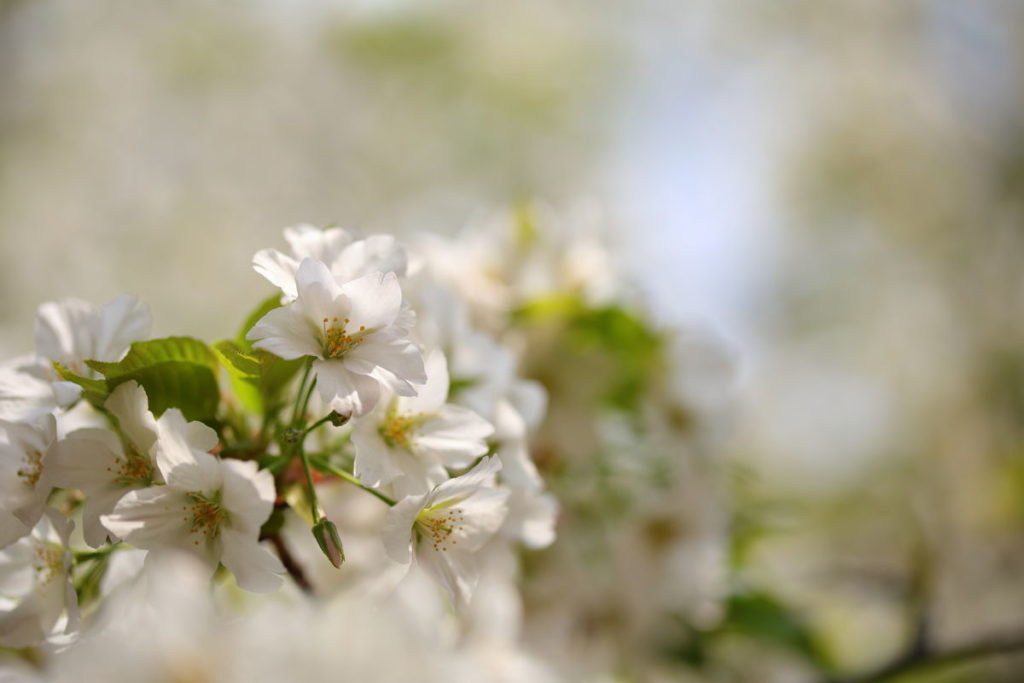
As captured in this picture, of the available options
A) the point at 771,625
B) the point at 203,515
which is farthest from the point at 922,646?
the point at 203,515

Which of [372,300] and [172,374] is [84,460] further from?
[372,300]

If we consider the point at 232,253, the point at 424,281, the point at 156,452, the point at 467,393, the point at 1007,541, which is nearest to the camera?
the point at 156,452

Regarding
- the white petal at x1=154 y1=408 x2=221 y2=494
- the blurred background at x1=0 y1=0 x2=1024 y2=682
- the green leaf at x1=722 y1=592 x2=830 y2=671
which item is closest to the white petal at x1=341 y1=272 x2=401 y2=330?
the white petal at x1=154 y1=408 x2=221 y2=494

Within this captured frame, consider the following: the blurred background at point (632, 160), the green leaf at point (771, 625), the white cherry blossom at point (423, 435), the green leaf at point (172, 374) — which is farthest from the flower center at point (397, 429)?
the blurred background at point (632, 160)

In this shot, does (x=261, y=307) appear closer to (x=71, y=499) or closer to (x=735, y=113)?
(x=71, y=499)

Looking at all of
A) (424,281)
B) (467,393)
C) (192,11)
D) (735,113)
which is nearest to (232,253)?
(192,11)
